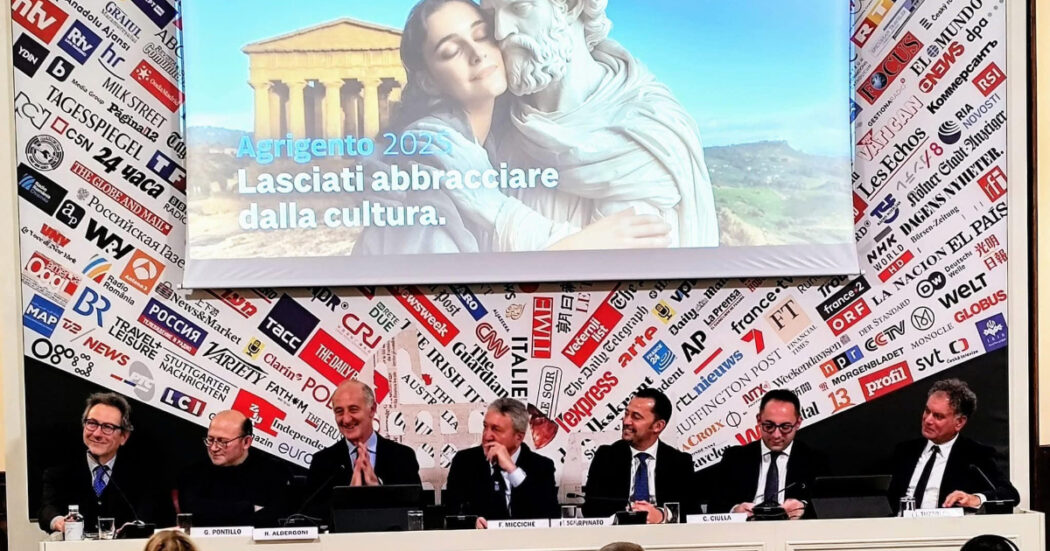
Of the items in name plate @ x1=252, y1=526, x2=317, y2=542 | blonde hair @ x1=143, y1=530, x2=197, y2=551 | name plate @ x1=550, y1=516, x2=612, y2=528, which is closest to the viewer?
blonde hair @ x1=143, y1=530, x2=197, y2=551

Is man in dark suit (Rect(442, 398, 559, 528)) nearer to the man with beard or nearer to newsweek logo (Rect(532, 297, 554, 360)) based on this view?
newsweek logo (Rect(532, 297, 554, 360))

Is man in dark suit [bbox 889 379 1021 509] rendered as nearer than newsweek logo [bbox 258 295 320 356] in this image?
Yes

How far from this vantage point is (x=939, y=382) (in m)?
5.11

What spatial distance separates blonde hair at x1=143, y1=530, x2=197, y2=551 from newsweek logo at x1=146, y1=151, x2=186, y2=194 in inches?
85.6

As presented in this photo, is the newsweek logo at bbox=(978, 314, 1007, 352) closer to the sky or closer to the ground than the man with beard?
closer to the ground

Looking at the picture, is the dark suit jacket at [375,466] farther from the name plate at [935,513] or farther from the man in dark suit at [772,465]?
the name plate at [935,513]

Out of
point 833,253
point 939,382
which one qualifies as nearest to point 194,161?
point 833,253

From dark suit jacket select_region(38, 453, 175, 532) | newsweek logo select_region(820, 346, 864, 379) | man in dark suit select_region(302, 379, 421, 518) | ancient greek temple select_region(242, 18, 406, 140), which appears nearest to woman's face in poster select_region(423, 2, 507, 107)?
ancient greek temple select_region(242, 18, 406, 140)

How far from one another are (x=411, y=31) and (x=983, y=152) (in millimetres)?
Result: 2371

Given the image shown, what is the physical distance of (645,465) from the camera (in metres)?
4.80

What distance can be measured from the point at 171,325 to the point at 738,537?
2.41m

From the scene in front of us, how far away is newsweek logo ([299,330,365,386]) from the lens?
5.07 meters

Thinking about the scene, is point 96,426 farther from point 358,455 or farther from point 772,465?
point 772,465

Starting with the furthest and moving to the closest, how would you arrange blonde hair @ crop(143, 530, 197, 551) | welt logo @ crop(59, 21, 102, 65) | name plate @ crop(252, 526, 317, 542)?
welt logo @ crop(59, 21, 102, 65), name plate @ crop(252, 526, 317, 542), blonde hair @ crop(143, 530, 197, 551)
